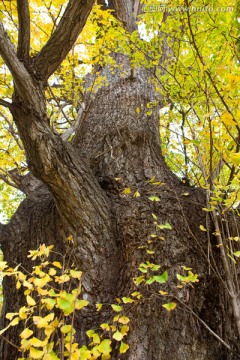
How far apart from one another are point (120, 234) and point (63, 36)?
1.48 meters

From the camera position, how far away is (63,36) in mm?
1909

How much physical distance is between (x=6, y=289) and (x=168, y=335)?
139 centimetres

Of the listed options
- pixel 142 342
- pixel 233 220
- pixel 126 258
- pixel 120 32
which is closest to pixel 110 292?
pixel 126 258

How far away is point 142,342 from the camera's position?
5.62ft

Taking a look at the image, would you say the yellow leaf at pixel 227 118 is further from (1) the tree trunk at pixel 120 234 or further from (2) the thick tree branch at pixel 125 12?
(2) the thick tree branch at pixel 125 12

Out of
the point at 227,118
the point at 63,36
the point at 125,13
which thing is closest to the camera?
the point at 227,118

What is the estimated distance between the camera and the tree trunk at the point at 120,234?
1764 mm

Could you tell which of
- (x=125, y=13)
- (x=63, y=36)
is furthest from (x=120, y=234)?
(x=125, y=13)

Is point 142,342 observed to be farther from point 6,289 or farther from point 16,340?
point 6,289

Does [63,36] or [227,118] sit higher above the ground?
[63,36]

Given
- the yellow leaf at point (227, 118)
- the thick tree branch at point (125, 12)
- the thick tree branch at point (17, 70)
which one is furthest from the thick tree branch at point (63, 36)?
the thick tree branch at point (125, 12)

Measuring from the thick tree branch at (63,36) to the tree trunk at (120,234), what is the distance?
0.17 metres

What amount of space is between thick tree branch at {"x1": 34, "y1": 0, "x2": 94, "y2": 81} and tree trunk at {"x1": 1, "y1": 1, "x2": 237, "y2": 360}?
168 mm

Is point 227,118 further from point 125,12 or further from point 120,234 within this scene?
point 125,12
